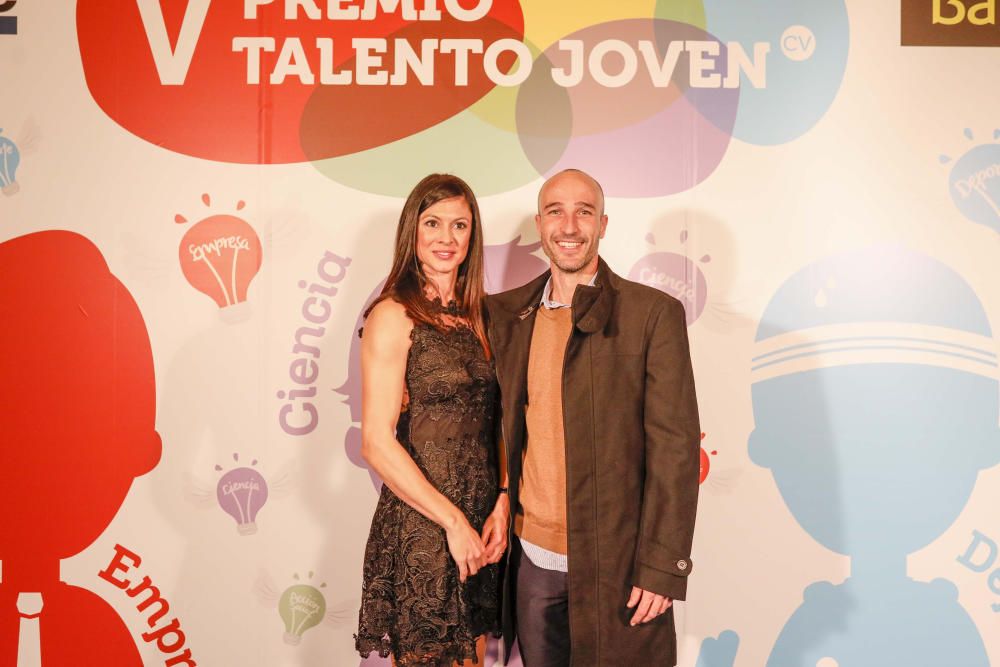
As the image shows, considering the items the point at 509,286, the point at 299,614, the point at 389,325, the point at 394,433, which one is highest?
the point at 509,286

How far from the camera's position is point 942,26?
3105 millimetres

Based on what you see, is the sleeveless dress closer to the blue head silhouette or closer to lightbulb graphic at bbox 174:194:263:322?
lightbulb graphic at bbox 174:194:263:322

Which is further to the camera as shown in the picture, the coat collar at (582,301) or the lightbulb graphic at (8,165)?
the lightbulb graphic at (8,165)

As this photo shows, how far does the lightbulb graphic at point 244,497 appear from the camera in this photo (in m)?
3.08

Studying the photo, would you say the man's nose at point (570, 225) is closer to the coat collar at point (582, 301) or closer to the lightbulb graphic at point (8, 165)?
the coat collar at point (582, 301)

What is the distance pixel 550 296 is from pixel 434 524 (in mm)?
786

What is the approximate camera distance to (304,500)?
3090mm

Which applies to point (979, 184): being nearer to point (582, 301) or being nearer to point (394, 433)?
point (582, 301)

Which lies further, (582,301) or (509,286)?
(509,286)

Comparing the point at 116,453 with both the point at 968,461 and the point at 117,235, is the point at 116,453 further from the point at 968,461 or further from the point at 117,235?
the point at 968,461

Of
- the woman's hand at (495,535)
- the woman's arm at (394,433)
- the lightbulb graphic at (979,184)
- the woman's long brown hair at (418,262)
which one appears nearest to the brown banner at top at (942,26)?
the lightbulb graphic at (979,184)

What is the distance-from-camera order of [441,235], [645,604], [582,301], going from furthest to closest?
1. [441,235]
2. [582,301]
3. [645,604]

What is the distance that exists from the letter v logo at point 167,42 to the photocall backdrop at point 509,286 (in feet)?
0.04

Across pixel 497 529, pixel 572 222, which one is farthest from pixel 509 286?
pixel 497 529
